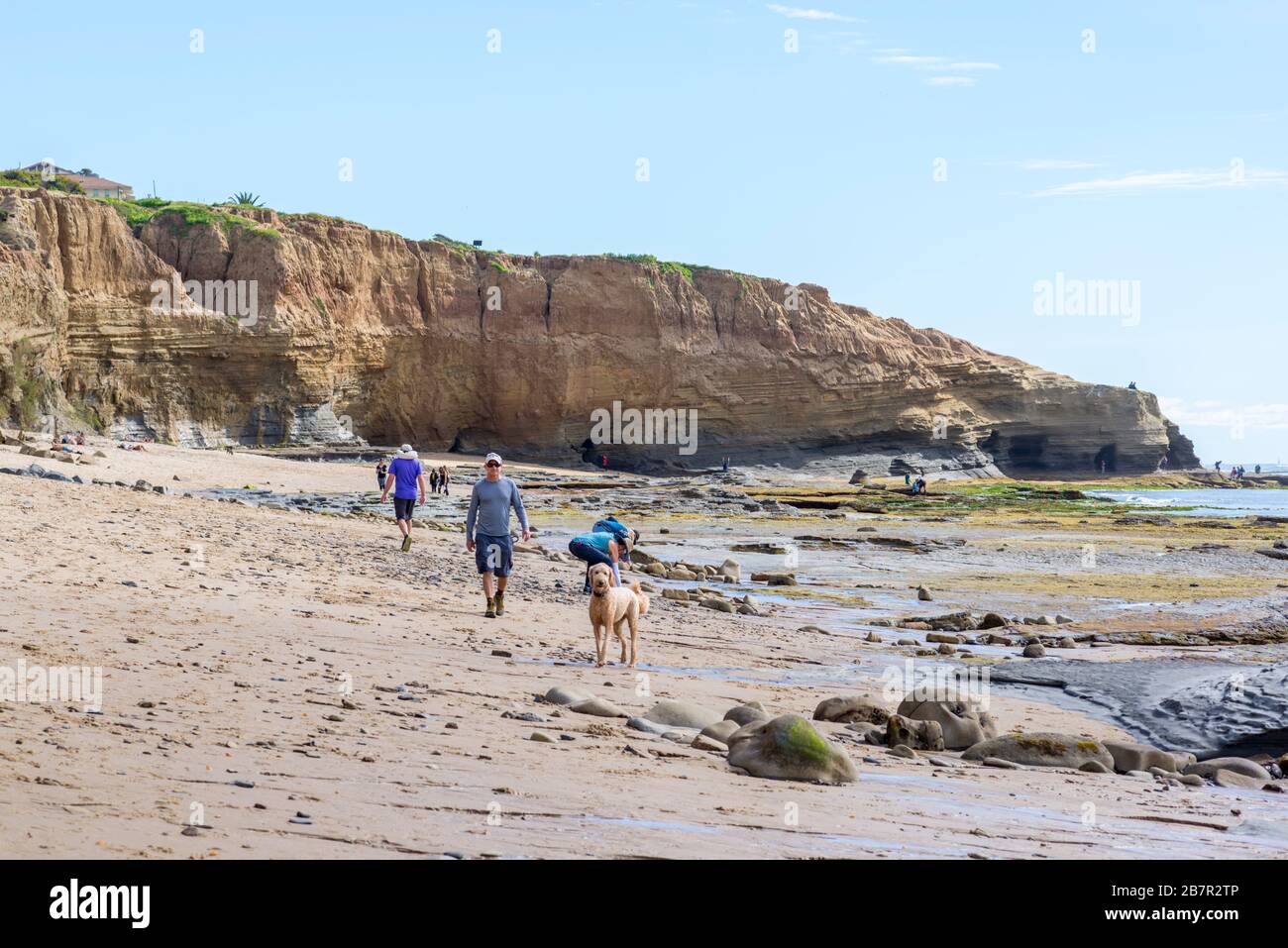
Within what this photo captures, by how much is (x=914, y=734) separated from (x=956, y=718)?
30 centimetres

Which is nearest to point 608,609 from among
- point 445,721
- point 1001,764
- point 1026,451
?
point 445,721

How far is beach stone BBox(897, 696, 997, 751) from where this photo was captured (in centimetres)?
723

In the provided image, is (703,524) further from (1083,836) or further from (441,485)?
(1083,836)

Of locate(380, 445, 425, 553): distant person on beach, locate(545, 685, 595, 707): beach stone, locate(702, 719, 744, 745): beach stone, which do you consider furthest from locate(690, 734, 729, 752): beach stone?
locate(380, 445, 425, 553): distant person on beach

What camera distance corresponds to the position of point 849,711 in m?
7.73

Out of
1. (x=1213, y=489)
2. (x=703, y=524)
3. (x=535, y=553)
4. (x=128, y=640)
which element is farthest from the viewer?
(x=1213, y=489)

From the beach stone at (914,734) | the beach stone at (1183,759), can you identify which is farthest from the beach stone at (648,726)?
the beach stone at (1183,759)

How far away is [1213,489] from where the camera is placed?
86750mm

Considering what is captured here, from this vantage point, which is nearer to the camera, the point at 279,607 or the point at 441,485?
the point at 279,607

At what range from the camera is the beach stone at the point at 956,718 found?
7.23 meters

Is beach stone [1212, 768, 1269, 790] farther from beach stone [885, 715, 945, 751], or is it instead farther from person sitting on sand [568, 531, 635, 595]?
person sitting on sand [568, 531, 635, 595]

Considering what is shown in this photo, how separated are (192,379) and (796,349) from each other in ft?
118

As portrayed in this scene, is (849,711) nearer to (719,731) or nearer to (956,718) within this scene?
(956,718)
